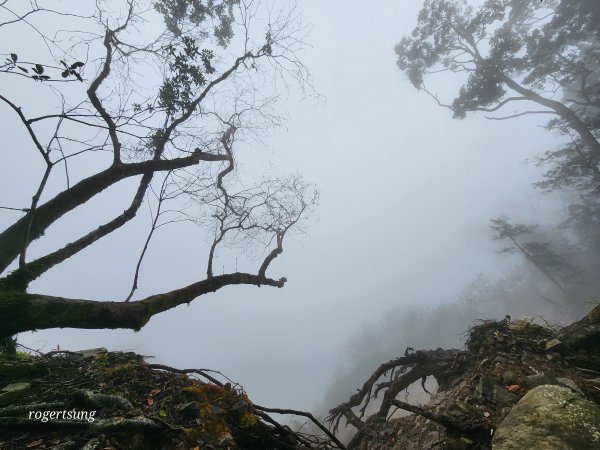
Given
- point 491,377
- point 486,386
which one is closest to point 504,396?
point 486,386

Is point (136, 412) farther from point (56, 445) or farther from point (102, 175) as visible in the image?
point (102, 175)

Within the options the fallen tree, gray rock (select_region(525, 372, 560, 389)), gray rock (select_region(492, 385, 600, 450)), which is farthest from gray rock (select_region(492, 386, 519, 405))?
gray rock (select_region(492, 385, 600, 450))

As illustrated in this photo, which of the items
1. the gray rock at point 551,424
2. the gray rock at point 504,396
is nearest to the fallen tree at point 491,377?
the gray rock at point 504,396

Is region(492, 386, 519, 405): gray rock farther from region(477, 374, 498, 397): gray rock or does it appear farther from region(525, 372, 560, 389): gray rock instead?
region(525, 372, 560, 389): gray rock

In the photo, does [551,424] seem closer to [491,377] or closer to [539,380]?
[539,380]

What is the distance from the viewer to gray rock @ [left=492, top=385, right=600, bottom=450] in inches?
90.1

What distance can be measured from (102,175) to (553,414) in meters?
7.66

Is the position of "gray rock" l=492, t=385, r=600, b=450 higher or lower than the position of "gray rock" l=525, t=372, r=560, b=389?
lower

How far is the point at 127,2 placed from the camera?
7414 mm

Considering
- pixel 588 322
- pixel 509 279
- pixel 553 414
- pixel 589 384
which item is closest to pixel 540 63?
pixel 588 322

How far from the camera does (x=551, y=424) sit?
2.44 meters

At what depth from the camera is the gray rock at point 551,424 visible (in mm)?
2289

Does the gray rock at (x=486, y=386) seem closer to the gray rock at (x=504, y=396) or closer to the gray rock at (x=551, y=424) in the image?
the gray rock at (x=504, y=396)

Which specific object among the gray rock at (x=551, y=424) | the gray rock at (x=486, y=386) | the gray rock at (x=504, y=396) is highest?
the gray rock at (x=486, y=386)
